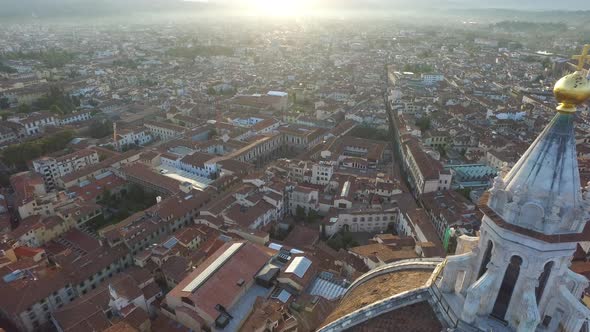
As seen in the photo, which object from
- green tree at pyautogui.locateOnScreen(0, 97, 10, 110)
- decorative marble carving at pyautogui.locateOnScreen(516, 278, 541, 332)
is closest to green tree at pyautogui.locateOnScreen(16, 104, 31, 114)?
green tree at pyautogui.locateOnScreen(0, 97, 10, 110)

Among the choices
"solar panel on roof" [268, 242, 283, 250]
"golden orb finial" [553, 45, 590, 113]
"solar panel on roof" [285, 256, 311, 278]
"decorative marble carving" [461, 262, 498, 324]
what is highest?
"golden orb finial" [553, 45, 590, 113]

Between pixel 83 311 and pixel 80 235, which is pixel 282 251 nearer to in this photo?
pixel 83 311

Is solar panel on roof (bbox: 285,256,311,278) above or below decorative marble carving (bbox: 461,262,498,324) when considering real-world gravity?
below

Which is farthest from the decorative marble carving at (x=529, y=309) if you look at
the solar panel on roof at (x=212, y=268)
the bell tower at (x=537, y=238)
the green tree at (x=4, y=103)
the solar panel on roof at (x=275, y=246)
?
the green tree at (x=4, y=103)

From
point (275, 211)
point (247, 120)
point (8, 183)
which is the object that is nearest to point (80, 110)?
point (8, 183)

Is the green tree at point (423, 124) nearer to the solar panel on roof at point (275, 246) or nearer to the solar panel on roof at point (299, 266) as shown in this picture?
the solar panel on roof at point (275, 246)

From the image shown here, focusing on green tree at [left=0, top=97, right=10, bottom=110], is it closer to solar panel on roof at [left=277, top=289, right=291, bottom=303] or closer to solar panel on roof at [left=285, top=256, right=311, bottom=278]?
solar panel on roof at [left=285, top=256, right=311, bottom=278]

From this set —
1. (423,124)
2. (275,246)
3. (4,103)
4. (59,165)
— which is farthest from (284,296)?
(4,103)
